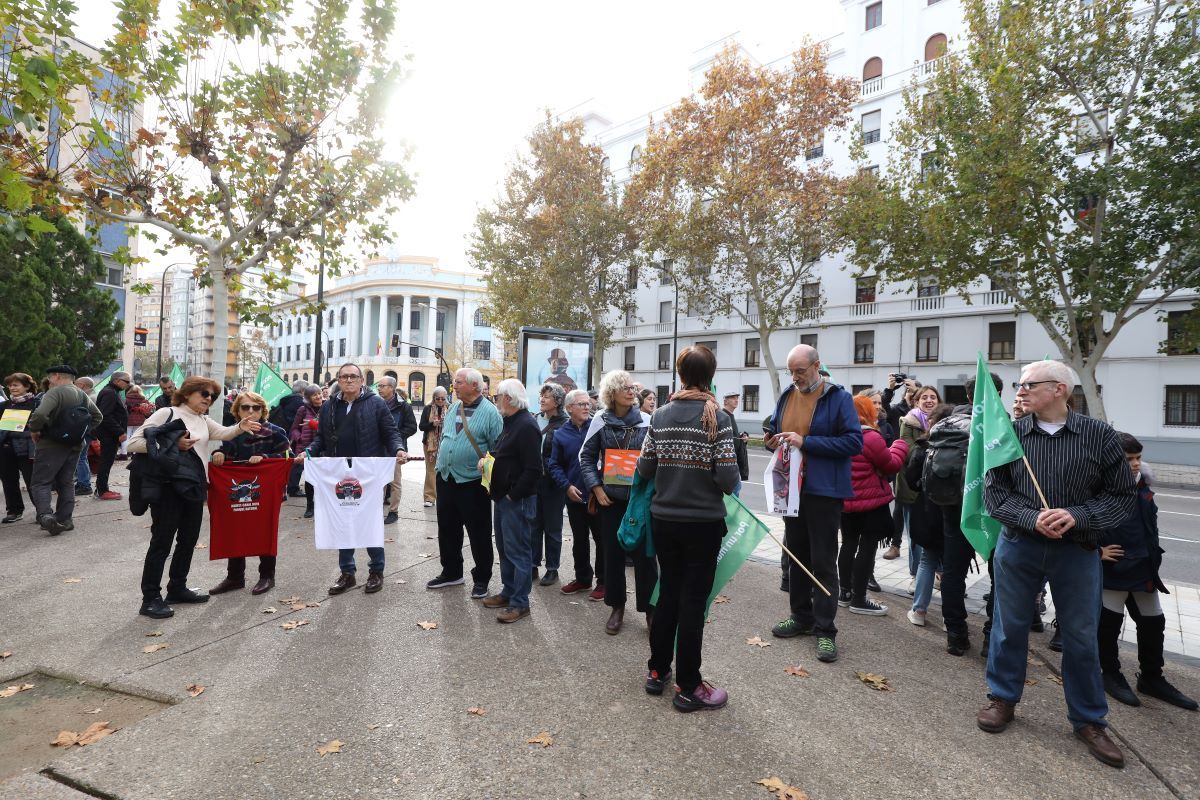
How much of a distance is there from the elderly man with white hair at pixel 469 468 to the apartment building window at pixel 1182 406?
97.5ft

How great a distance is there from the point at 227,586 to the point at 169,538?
0.76m

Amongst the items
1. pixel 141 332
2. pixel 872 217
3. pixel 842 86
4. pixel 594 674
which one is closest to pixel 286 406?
pixel 594 674

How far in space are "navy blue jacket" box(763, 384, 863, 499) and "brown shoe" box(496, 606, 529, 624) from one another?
2.29 meters

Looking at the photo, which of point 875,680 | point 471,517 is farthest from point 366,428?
point 875,680

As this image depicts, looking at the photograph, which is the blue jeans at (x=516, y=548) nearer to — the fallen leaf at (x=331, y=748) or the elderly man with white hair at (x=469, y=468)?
the elderly man with white hair at (x=469, y=468)

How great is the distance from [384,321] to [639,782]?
245ft

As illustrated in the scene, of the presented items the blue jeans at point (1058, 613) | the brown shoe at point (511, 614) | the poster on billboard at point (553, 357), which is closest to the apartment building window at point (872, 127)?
the poster on billboard at point (553, 357)

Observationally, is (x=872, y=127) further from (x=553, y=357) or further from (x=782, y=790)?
(x=782, y=790)

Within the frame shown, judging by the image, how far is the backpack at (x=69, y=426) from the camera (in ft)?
25.4

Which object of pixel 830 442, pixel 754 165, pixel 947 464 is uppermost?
pixel 754 165

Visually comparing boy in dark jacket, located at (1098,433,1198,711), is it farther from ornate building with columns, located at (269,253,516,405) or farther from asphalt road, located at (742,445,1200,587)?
ornate building with columns, located at (269,253,516,405)

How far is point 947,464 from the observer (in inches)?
178

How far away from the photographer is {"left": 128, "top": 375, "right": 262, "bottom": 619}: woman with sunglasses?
504cm

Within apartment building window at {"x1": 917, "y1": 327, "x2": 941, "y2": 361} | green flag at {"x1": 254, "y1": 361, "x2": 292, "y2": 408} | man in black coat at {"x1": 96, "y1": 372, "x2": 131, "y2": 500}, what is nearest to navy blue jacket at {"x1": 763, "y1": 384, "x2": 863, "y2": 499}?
green flag at {"x1": 254, "y1": 361, "x2": 292, "y2": 408}
